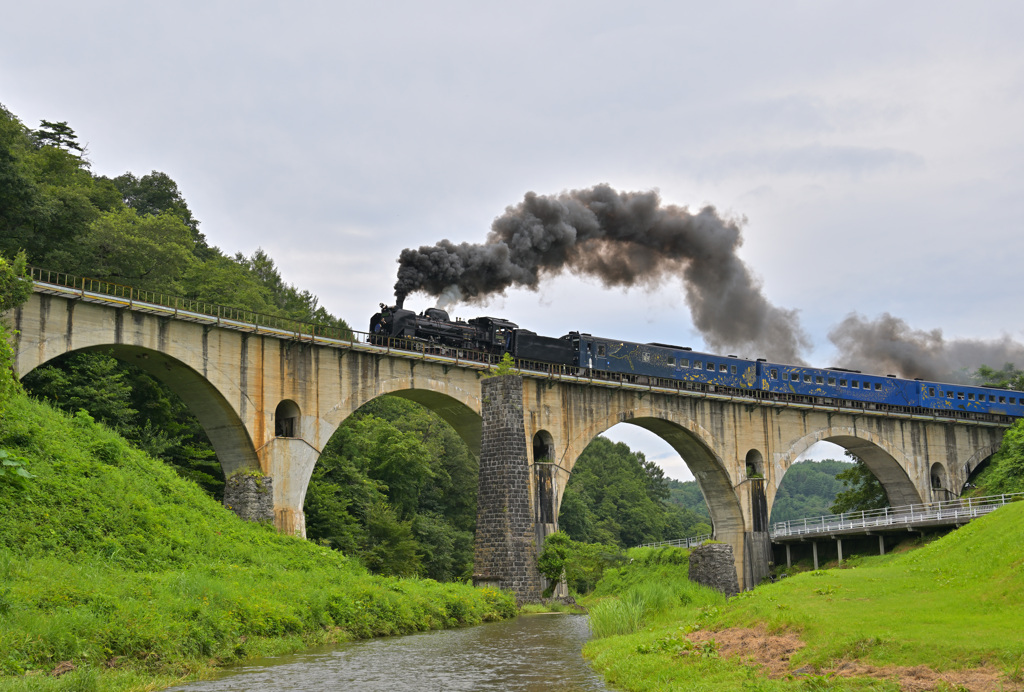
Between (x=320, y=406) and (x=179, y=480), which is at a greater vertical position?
(x=320, y=406)

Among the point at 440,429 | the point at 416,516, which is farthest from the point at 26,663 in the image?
the point at 440,429

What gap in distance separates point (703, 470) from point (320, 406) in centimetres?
2443

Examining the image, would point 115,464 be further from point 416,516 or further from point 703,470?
point 703,470

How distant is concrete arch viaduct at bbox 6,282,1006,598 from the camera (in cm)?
3095

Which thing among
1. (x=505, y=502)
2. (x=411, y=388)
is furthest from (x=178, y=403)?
(x=505, y=502)

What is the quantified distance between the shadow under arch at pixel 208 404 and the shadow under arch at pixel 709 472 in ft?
71.6

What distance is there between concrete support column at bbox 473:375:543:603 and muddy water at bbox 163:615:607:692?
801cm

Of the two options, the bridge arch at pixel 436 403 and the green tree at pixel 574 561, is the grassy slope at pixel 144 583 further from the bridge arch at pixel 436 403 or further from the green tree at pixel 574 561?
the bridge arch at pixel 436 403

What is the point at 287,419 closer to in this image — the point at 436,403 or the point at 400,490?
the point at 436,403

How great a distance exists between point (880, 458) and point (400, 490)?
2954 centimetres

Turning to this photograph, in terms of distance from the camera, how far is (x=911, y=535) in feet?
149

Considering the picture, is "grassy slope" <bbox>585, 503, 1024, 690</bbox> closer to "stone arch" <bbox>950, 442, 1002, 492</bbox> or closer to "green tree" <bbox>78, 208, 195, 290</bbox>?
"green tree" <bbox>78, 208, 195, 290</bbox>

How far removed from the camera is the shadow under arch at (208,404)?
32.4m

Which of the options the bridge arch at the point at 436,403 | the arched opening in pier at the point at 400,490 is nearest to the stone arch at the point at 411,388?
the bridge arch at the point at 436,403
